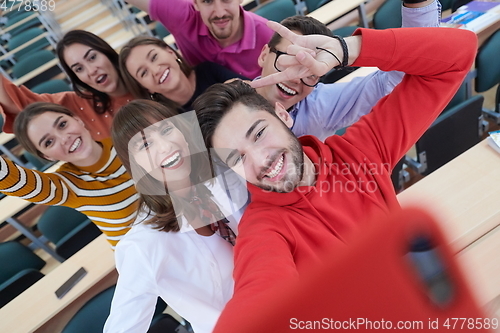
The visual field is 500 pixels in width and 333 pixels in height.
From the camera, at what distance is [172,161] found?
817mm

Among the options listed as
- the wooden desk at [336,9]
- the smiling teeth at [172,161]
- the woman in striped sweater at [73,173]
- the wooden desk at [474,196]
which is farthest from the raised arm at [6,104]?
the wooden desk at [336,9]

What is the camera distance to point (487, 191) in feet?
3.38

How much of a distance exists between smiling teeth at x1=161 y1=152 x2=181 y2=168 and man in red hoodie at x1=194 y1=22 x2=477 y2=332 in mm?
95

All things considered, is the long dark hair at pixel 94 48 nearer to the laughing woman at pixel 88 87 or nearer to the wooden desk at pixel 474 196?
the laughing woman at pixel 88 87

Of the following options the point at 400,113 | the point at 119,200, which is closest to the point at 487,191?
the point at 400,113

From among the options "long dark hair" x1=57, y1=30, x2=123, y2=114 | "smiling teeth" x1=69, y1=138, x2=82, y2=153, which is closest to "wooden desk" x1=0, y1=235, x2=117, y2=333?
"smiling teeth" x1=69, y1=138, x2=82, y2=153

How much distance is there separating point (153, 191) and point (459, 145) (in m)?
1.78

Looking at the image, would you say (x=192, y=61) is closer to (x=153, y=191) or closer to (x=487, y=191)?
(x=153, y=191)

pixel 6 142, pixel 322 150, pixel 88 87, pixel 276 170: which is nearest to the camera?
pixel 276 170

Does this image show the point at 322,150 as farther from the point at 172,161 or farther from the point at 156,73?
the point at 156,73

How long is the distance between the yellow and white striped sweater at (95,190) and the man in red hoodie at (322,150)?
2.11 ft

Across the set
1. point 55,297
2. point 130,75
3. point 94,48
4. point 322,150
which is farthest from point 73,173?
point 322,150

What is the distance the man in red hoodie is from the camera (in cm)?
81

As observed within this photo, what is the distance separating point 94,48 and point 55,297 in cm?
130
